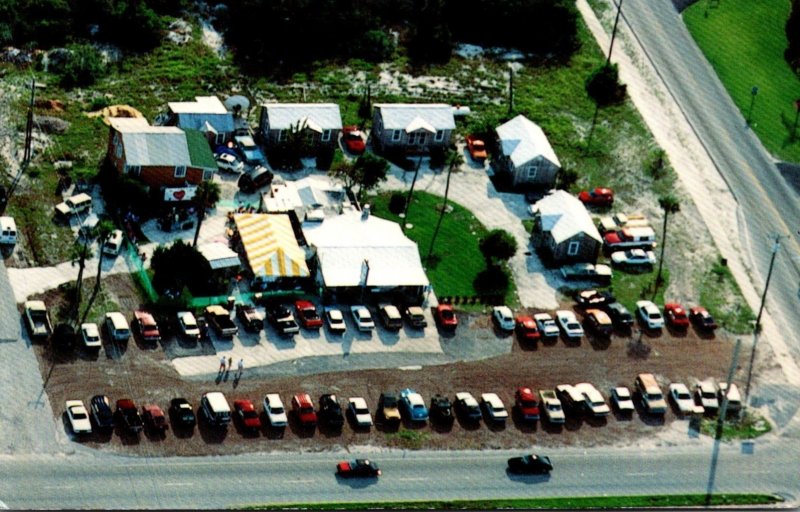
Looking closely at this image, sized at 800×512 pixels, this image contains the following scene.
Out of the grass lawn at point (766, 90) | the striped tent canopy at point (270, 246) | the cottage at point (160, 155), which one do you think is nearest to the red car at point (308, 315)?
the striped tent canopy at point (270, 246)

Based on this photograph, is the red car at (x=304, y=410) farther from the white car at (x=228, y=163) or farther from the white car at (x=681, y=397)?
Answer: the white car at (x=228, y=163)

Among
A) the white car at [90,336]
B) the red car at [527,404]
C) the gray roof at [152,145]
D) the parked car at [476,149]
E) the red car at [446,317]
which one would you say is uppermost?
the gray roof at [152,145]

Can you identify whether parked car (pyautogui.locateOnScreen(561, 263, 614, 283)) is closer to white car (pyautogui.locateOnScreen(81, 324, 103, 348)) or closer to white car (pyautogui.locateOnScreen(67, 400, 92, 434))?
white car (pyautogui.locateOnScreen(81, 324, 103, 348))

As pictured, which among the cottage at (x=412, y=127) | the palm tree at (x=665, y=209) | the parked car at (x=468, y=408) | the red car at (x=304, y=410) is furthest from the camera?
the cottage at (x=412, y=127)

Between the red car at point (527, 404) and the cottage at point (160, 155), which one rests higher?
the cottage at point (160, 155)

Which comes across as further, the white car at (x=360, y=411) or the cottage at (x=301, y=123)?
the cottage at (x=301, y=123)

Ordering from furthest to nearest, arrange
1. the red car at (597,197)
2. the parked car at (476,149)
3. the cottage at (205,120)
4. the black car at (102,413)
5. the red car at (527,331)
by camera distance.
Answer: the parked car at (476,149)
the red car at (597,197)
the cottage at (205,120)
the red car at (527,331)
the black car at (102,413)

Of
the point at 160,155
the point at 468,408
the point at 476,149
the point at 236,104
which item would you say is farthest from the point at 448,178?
the point at 468,408

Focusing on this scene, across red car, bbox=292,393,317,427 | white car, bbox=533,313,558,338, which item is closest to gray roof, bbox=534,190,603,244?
white car, bbox=533,313,558,338
